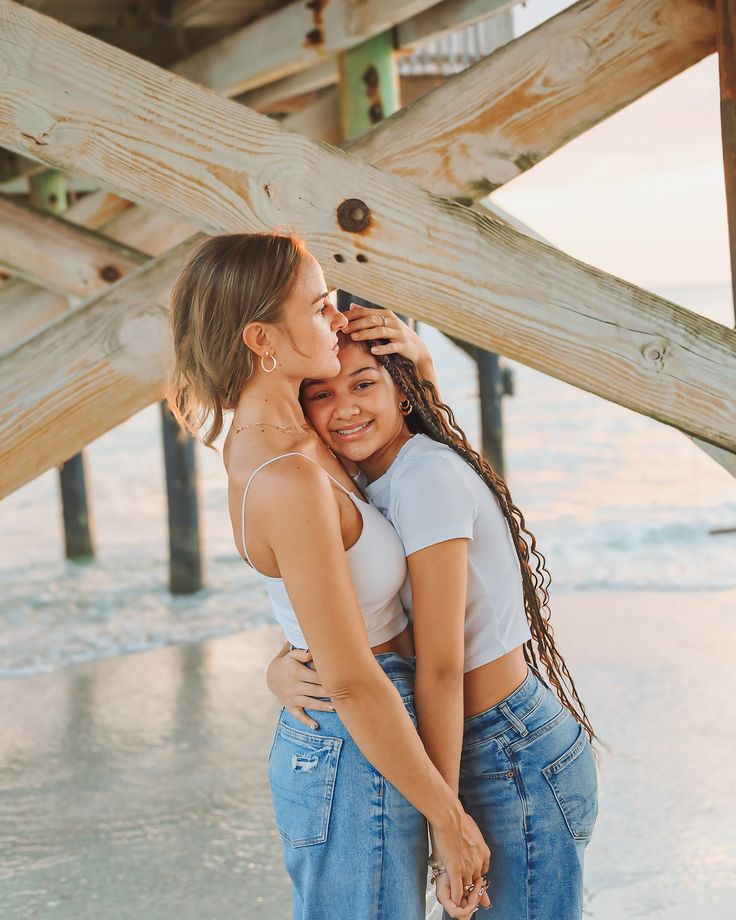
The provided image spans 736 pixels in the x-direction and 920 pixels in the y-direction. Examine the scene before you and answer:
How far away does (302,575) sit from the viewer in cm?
184

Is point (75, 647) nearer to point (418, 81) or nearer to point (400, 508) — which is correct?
point (418, 81)

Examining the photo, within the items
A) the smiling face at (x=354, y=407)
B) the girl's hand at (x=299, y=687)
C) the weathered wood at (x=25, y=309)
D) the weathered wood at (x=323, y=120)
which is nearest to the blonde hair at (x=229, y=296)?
the smiling face at (x=354, y=407)

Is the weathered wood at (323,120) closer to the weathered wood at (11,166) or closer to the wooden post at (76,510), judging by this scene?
the weathered wood at (11,166)

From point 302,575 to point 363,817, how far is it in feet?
1.52

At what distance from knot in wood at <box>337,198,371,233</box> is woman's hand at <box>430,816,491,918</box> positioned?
3.81 feet

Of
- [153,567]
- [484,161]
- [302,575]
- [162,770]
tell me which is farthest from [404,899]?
[153,567]

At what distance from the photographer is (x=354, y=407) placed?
220 cm

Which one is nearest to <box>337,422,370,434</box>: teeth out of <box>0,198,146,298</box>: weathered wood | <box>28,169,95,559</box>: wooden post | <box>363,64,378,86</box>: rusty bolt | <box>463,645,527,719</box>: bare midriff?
<box>463,645,527,719</box>: bare midriff

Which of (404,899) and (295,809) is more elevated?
(295,809)

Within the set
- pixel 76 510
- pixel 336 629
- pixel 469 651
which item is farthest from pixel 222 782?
pixel 76 510

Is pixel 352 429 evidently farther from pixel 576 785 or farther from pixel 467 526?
pixel 576 785

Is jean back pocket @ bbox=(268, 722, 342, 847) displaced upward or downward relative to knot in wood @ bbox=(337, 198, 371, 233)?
downward

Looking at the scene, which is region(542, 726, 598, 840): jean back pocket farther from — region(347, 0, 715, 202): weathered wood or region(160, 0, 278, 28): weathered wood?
region(160, 0, 278, 28): weathered wood

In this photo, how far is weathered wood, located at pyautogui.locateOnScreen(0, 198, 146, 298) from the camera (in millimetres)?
4316
